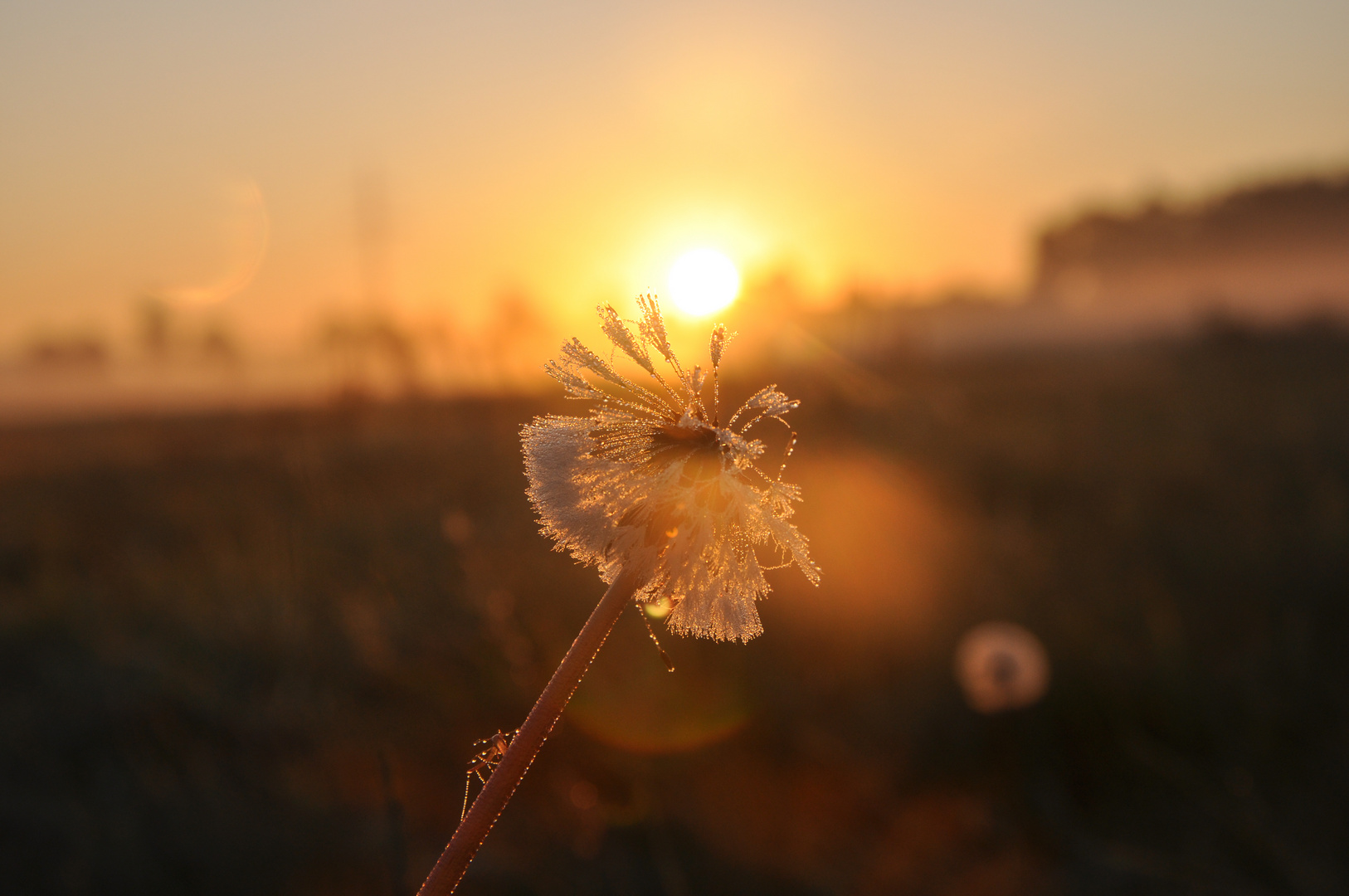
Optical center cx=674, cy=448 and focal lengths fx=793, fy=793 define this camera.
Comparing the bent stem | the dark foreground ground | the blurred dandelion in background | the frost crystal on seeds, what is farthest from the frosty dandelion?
the blurred dandelion in background

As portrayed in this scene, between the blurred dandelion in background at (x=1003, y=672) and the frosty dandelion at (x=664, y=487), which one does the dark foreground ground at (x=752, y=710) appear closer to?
the blurred dandelion in background at (x=1003, y=672)

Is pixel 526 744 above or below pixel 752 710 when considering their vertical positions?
above

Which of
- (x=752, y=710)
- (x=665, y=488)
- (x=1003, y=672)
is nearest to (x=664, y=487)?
(x=665, y=488)

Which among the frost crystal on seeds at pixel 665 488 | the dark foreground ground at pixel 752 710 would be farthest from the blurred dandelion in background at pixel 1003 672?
the frost crystal on seeds at pixel 665 488

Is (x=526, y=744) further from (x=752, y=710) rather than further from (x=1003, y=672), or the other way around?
(x=752, y=710)

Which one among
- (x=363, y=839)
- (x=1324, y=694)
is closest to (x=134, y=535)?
(x=363, y=839)

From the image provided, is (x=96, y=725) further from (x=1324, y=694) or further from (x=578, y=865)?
(x=1324, y=694)

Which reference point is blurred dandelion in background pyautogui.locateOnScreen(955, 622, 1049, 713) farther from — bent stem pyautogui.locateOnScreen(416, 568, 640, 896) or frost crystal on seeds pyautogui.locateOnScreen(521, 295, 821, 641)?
bent stem pyautogui.locateOnScreen(416, 568, 640, 896)

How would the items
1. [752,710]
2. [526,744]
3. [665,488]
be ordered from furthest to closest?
[752,710] → [665,488] → [526,744]
